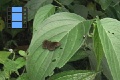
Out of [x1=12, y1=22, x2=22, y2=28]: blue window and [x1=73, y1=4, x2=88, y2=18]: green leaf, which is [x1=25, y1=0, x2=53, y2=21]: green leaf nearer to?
[x1=12, y1=22, x2=22, y2=28]: blue window

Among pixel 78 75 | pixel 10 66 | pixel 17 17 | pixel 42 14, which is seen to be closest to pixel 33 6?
pixel 17 17

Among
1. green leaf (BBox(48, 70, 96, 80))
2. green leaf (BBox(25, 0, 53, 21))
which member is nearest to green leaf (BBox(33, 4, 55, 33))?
green leaf (BBox(25, 0, 53, 21))

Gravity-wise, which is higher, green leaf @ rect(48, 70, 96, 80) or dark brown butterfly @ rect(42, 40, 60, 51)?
dark brown butterfly @ rect(42, 40, 60, 51)

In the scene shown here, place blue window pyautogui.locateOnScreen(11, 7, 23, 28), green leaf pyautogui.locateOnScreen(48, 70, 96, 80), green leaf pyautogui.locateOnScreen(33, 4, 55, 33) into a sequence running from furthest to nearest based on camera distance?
blue window pyautogui.locateOnScreen(11, 7, 23, 28) → green leaf pyautogui.locateOnScreen(33, 4, 55, 33) → green leaf pyautogui.locateOnScreen(48, 70, 96, 80)

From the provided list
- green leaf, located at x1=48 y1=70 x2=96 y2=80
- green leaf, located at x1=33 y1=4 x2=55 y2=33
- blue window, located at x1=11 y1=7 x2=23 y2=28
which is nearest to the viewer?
green leaf, located at x1=48 y1=70 x2=96 y2=80

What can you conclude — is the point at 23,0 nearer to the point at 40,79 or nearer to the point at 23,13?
the point at 23,13

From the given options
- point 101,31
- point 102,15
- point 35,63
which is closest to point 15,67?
point 35,63

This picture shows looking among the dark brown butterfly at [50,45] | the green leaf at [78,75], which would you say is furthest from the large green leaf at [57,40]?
the green leaf at [78,75]

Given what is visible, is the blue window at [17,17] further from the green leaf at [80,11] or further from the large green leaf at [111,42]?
the large green leaf at [111,42]
